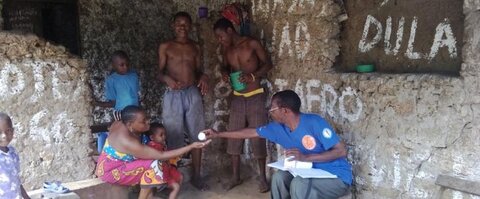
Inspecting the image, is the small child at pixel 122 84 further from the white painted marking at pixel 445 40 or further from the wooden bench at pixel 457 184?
the wooden bench at pixel 457 184

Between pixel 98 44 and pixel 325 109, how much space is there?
2999 mm

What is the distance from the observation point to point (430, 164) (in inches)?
127

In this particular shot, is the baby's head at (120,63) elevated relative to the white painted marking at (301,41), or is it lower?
lower

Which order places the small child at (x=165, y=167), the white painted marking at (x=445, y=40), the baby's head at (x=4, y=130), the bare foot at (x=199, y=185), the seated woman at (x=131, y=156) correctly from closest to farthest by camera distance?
the baby's head at (x=4, y=130)
the white painted marking at (x=445, y=40)
the seated woman at (x=131, y=156)
the small child at (x=165, y=167)
the bare foot at (x=199, y=185)

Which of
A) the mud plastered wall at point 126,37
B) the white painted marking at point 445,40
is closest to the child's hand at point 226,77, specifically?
the mud plastered wall at point 126,37

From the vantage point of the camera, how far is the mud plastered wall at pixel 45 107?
3500 millimetres

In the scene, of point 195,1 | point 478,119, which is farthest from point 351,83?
point 195,1

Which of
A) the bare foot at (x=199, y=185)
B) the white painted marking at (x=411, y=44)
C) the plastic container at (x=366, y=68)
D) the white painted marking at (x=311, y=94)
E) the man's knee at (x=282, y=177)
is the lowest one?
the bare foot at (x=199, y=185)

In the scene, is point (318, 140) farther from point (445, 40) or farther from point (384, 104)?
point (445, 40)

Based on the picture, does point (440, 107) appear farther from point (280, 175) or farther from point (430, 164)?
point (280, 175)

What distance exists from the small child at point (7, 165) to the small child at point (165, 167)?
3.76ft

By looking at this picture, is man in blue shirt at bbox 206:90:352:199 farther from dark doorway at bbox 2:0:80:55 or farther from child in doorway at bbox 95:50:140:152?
dark doorway at bbox 2:0:80:55

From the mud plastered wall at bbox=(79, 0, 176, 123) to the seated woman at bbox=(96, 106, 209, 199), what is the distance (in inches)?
86.4

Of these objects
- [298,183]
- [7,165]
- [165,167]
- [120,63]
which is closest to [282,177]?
[298,183]
